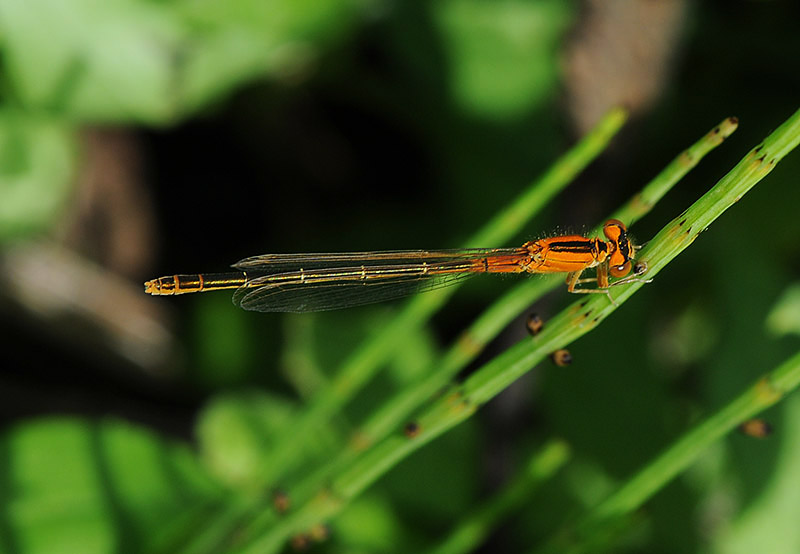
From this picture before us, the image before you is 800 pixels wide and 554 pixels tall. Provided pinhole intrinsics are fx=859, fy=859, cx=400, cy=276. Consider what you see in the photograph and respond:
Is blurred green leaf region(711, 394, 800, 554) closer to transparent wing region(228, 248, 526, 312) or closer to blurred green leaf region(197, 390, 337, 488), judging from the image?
transparent wing region(228, 248, 526, 312)

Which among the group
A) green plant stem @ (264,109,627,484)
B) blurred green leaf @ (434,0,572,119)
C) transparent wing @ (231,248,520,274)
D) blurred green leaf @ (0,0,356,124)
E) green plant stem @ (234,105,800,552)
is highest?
blurred green leaf @ (0,0,356,124)

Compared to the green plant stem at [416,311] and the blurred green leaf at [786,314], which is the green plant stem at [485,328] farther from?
the blurred green leaf at [786,314]

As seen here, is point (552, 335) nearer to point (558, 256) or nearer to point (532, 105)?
point (558, 256)

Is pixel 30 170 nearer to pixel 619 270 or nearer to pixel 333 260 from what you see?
pixel 333 260

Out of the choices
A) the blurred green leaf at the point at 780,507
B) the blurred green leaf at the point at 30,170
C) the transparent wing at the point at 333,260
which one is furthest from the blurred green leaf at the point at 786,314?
the blurred green leaf at the point at 30,170

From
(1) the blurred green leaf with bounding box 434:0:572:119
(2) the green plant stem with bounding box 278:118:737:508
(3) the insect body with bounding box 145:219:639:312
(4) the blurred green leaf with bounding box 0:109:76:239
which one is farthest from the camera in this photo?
(1) the blurred green leaf with bounding box 434:0:572:119

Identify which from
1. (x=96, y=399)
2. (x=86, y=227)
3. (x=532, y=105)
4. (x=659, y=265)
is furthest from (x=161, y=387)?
(x=659, y=265)

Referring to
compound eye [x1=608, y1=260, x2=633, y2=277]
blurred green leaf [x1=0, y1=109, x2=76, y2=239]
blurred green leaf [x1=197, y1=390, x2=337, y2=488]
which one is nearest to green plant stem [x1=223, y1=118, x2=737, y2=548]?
compound eye [x1=608, y1=260, x2=633, y2=277]
